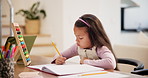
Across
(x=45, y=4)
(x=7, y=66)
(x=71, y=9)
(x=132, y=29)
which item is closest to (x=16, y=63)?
(x=7, y=66)

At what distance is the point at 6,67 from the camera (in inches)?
33.6

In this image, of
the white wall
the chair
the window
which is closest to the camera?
the chair

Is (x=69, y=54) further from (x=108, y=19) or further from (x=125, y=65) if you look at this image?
(x=108, y=19)

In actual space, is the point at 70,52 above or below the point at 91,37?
below

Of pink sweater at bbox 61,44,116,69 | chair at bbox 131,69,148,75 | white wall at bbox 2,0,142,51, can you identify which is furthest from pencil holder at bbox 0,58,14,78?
white wall at bbox 2,0,142,51

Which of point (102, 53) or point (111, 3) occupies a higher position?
point (111, 3)

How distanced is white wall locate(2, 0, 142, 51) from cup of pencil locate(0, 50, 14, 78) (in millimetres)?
3504

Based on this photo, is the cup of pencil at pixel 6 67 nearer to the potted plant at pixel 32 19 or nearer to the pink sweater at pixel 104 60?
the pink sweater at pixel 104 60

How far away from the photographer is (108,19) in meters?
4.82

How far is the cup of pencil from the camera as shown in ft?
2.77

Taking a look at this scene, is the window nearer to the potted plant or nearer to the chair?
the potted plant

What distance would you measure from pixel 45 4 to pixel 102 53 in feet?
11.5

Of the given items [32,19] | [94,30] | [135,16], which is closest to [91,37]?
[94,30]

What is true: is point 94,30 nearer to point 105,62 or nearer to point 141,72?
point 105,62
